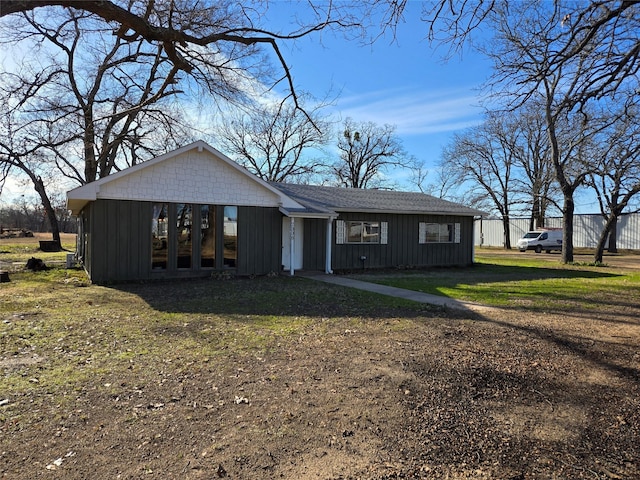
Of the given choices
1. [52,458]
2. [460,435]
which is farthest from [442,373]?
[52,458]

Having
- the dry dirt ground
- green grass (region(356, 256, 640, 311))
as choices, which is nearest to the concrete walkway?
green grass (region(356, 256, 640, 311))

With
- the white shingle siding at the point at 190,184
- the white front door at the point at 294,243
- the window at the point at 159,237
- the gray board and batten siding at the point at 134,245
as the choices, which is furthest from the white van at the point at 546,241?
the window at the point at 159,237

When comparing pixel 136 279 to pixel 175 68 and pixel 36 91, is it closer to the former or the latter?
pixel 175 68

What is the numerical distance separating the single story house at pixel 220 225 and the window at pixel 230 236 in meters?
0.03

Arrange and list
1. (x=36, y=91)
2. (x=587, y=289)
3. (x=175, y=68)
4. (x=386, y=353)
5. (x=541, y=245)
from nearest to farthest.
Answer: (x=386, y=353), (x=175, y=68), (x=587, y=289), (x=36, y=91), (x=541, y=245)

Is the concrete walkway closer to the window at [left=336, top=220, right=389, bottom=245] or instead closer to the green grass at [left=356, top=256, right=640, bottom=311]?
the green grass at [left=356, top=256, right=640, bottom=311]

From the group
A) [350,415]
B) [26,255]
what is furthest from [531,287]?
[26,255]

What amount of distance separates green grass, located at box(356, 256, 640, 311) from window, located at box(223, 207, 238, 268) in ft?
15.1

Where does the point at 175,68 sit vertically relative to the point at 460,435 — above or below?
above

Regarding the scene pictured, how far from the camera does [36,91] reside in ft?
68.7

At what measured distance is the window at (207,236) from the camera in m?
13.1

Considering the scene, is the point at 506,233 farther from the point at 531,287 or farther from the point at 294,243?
the point at 294,243

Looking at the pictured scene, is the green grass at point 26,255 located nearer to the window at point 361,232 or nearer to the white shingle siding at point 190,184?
the white shingle siding at point 190,184

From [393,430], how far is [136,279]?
35.4 ft
